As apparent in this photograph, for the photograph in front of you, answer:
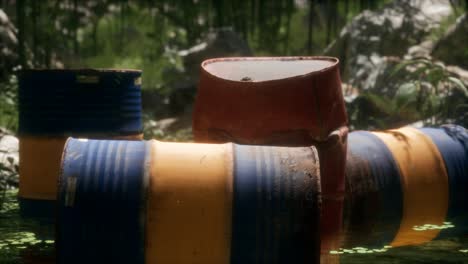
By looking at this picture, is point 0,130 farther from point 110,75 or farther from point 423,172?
point 423,172

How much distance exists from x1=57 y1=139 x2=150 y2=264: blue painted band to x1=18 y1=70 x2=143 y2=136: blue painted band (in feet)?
4.19

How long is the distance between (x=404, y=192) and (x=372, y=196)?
0.17m

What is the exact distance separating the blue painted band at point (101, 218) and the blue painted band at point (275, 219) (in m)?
0.37

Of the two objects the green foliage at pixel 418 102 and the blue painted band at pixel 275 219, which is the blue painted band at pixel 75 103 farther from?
the green foliage at pixel 418 102

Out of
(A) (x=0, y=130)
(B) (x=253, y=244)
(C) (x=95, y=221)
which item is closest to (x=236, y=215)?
(B) (x=253, y=244)

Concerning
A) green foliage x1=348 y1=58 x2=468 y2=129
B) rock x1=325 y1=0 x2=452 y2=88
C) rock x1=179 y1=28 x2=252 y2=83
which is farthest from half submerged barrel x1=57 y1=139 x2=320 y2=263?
rock x1=179 y1=28 x2=252 y2=83

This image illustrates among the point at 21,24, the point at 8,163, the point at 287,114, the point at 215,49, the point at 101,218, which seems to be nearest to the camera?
the point at 101,218

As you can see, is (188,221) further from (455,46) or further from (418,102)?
(455,46)

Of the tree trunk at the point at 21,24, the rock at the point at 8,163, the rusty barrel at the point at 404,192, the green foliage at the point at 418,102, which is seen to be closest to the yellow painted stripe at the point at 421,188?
the rusty barrel at the point at 404,192

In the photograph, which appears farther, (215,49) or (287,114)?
(215,49)

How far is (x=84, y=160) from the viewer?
326cm

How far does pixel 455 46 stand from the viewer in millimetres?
9219

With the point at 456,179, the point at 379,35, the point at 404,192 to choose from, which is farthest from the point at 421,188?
the point at 379,35

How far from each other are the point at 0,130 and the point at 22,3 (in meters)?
1.25
